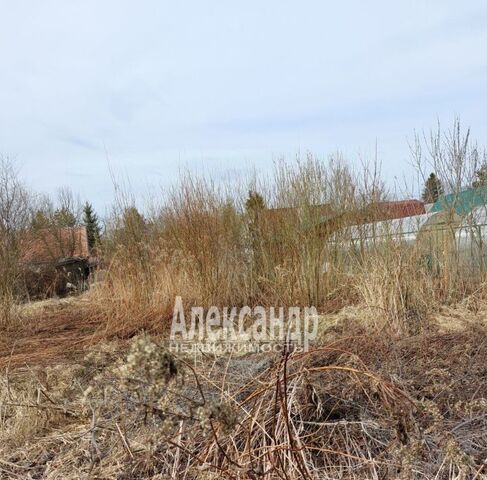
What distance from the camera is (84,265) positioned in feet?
39.5

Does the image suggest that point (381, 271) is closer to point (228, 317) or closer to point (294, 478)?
point (228, 317)

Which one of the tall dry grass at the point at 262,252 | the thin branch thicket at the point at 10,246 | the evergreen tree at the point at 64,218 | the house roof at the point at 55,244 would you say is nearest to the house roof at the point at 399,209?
the tall dry grass at the point at 262,252

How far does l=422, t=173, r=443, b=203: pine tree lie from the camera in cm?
570

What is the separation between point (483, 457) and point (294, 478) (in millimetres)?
750

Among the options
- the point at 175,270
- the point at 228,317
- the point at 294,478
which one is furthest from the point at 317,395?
the point at 175,270

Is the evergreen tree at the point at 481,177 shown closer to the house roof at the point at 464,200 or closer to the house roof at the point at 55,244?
the house roof at the point at 464,200

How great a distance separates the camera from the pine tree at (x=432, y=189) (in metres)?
5.70

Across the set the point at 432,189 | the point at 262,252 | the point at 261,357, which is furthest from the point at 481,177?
the point at 261,357

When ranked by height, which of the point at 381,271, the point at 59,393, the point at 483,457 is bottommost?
the point at 483,457

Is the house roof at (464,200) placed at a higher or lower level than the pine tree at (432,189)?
lower

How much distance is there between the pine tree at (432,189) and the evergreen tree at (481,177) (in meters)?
0.40

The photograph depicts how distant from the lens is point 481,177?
17.7 ft

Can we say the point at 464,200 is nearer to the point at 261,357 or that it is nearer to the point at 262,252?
the point at 262,252

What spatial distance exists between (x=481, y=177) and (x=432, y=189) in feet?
2.00
